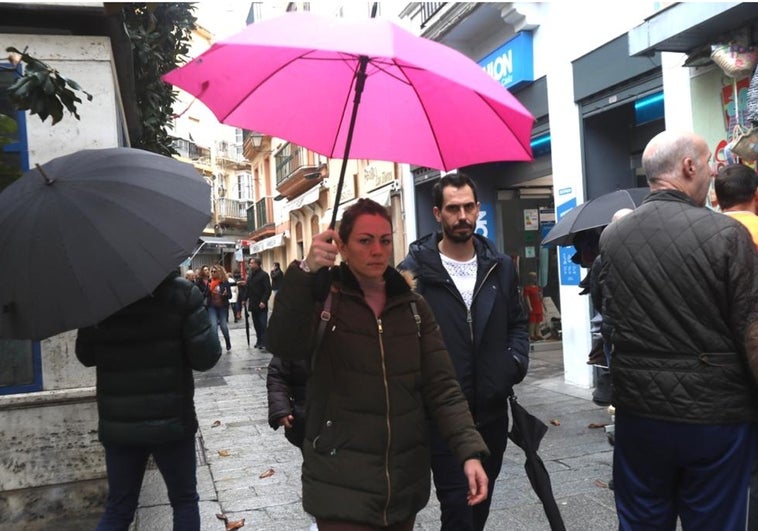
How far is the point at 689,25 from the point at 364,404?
498 cm

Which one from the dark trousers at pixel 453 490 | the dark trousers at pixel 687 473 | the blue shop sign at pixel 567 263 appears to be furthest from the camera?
the blue shop sign at pixel 567 263

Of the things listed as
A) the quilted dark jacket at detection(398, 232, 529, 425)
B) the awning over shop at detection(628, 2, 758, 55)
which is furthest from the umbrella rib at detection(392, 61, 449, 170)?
the awning over shop at detection(628, 2, 758, 55)

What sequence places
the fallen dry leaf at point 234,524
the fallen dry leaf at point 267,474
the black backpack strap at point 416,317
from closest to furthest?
the black backpack strap at point 416,317 < the fallen dry leaf at point 234,524 < the fallen dry leaf at point 267,474

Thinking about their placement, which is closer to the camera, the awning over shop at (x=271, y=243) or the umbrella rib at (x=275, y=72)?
the umbrella rib at (x=275, y=72)

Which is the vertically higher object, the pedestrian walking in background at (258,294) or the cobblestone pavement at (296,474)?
the pedestrian walking in background at (258,294)

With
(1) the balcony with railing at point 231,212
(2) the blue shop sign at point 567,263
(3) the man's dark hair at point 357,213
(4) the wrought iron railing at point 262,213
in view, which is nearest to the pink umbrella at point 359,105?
(3) the man's dark hair at point 357,213

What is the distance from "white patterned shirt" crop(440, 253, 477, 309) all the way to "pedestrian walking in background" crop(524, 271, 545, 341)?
9.36 meters

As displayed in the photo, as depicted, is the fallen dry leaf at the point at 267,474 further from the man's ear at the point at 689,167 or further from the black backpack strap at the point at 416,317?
the man's ear at the point at 689,167

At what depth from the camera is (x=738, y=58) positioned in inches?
232

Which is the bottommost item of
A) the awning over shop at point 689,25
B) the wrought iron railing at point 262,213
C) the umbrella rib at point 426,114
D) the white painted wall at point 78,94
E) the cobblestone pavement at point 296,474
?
the cobblestone pavement at point 296,474

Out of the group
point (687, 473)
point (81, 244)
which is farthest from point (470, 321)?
point (81, 244)

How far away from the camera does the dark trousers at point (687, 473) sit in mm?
2547

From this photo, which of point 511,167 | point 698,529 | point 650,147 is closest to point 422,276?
point 650,147

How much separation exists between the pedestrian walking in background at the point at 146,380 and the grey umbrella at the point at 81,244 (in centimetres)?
42
